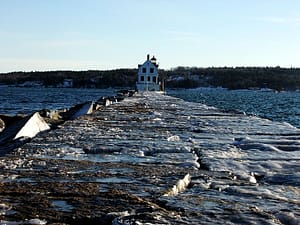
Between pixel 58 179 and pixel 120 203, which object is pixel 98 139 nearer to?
pixel 58 179

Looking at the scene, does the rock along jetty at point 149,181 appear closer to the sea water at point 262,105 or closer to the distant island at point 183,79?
the sea water at point 262,105

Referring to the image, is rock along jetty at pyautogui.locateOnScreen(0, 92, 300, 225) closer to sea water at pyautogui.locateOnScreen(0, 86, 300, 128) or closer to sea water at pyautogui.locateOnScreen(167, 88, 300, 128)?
sea water at pyautogui.locateOnScreen(0, 86, 300, 128)

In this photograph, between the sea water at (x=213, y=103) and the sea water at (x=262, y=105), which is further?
the sea water at (x=213, y=103)

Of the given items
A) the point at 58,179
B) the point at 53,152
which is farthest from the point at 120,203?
the point at 53,152

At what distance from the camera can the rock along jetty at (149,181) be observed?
2.21 metres

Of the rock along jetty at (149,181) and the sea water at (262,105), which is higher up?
the rock along jetty at (149,181)

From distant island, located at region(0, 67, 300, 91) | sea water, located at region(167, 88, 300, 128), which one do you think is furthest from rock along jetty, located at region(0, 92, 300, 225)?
distant island, located at region(0, 67, 300, 91)

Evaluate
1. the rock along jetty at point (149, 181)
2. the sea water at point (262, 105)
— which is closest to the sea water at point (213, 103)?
the sea water at point (262, 105)

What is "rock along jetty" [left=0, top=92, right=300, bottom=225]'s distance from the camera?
2209 mm

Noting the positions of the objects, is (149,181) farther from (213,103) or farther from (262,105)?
(262,105)

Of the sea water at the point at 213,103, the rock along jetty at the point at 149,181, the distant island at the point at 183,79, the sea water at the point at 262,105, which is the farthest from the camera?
the distant island at the point at 183,79

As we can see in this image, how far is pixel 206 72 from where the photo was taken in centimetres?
12694

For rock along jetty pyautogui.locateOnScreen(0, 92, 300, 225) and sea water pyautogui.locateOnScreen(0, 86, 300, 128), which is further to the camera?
sea water pyautogui.locateOnScreen(0, 86, 300, 128)

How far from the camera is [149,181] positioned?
285 centimetres
